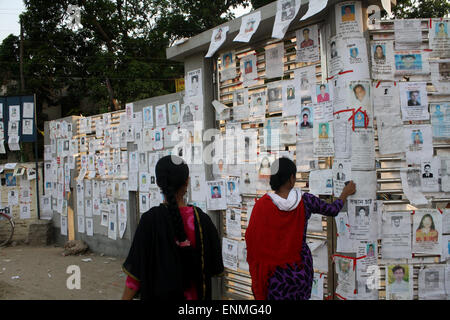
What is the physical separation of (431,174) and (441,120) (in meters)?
0.50

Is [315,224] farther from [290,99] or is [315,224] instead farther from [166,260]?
[166,260]

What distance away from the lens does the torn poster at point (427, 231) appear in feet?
11.7

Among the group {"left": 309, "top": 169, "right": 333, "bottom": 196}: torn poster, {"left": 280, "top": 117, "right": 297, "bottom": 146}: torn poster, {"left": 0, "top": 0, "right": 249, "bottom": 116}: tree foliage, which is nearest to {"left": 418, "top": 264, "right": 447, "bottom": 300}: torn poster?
{"left": 309, "top": 169, "right": 333, "bottom": 196}: torn poster

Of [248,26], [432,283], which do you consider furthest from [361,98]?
[432,283]

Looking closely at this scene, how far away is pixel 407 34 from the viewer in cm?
361

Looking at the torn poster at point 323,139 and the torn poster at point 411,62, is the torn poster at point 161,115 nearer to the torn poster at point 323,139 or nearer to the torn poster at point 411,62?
the torn poster at point 323,139

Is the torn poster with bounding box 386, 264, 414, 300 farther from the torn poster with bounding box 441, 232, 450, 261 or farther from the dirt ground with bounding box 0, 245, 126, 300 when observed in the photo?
the dirt ground with bounding box 0, 245, 126, 300

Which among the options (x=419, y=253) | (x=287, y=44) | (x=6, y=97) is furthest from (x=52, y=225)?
(x=419, y=253)

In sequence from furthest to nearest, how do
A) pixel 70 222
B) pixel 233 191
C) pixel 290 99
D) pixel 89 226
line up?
pixel 70 222 < pixel 89 226 < pixel 233 191 < pixel 290 99

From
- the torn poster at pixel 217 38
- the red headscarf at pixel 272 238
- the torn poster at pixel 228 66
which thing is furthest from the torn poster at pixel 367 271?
the torn poster at pixel 217 38

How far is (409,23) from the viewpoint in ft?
11.9

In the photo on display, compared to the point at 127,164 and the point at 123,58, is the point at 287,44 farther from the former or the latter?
the point at 123,58

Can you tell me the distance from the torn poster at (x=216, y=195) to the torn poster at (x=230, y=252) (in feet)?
1.43

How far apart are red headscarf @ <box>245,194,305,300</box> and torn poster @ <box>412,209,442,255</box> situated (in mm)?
1189
